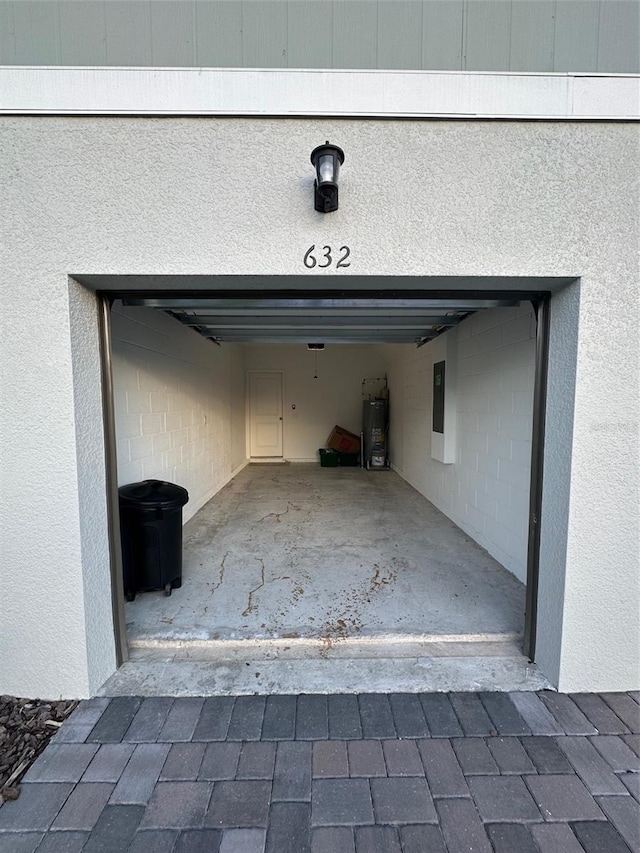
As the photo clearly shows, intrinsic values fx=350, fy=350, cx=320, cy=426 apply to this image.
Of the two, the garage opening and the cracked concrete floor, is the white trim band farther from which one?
the cracked concrete floor

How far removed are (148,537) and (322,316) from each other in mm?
2345

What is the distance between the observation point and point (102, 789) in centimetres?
136

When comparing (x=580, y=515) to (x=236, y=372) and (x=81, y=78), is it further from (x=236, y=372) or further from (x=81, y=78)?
(x=236, y=372)

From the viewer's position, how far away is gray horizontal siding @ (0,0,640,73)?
1677mm

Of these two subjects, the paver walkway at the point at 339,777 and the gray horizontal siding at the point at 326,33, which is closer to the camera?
the paver walkway at the point at 339,777

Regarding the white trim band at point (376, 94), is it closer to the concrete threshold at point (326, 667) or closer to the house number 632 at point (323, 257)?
the house number 632 at point (323, 257)

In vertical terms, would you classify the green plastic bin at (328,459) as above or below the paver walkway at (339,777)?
above

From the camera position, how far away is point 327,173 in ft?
4.86

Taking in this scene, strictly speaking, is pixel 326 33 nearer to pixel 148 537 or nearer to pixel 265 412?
pixel 148 537

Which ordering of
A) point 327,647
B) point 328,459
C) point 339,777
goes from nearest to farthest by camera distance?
point 339,777 → point 327,647 → point 328,459

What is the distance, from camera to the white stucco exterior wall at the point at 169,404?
302cm

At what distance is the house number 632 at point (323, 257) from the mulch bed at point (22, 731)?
2.45 meters

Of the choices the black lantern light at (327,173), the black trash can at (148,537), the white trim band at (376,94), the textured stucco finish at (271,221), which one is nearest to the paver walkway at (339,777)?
the black trash can at (148,537)

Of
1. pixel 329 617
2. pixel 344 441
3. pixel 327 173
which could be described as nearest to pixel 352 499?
pixel 329 617
